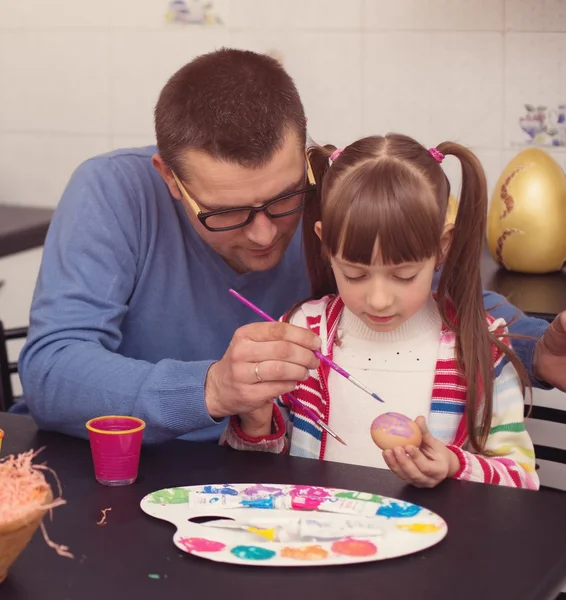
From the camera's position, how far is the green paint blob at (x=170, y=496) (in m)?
1.22

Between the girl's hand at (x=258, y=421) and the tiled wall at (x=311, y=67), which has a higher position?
the tiled wall at (x=311, y=67)

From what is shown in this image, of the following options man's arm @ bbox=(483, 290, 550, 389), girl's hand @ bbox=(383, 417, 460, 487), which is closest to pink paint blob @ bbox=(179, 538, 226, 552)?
girl's hand @ bbox=(383, 417, 460, 487)

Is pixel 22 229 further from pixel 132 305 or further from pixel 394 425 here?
pixel 394 425

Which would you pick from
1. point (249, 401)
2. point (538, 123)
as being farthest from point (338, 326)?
point (538, 123)

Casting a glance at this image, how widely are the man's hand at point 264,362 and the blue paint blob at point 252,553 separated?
0.29 m

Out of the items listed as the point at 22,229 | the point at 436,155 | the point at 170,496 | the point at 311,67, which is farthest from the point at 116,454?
the point at 311,67

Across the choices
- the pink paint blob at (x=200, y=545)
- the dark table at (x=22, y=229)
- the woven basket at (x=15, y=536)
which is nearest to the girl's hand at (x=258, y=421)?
the pink paint blob at (x=200, y=545)

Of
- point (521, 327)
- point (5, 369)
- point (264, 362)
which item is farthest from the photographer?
point (5, 369)

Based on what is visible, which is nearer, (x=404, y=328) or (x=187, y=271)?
(x=404, y=328)

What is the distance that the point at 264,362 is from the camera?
1.34 meters

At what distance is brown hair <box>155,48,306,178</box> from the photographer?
1.57 meters

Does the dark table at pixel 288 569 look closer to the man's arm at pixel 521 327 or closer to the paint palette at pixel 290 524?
the paint palette at pixel 290 524

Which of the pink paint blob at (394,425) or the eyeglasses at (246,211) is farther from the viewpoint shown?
the eyeglasses at (246,211)

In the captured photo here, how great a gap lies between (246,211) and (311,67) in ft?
4.78
